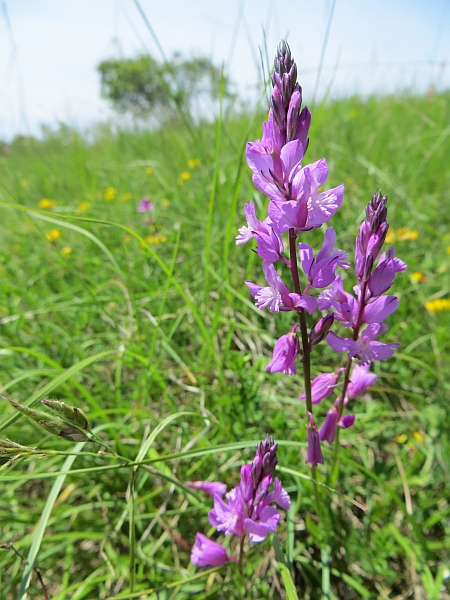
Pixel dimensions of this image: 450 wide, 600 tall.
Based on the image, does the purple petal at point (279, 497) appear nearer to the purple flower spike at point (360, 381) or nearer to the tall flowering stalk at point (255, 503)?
the tall flowering stalk at point (255, 503)

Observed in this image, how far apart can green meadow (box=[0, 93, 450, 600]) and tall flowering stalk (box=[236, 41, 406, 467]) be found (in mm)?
403

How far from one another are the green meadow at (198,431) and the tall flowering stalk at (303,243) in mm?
403

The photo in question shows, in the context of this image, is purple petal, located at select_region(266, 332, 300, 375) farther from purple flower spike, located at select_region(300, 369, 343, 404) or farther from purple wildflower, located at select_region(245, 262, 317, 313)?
purple flower spike, located at select_region(300, 369, 343, 404)

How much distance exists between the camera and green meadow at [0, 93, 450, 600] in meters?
1.40

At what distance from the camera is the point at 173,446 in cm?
191

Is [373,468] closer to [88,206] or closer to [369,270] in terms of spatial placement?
[369,270]

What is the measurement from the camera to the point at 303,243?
3.01ft

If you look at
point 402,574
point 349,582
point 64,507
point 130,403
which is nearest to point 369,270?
point 349,582

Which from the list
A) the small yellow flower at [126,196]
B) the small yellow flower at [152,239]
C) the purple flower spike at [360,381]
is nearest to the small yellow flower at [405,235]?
the small yellow flower at [152,239]

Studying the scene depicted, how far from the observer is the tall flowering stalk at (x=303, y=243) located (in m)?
0.86

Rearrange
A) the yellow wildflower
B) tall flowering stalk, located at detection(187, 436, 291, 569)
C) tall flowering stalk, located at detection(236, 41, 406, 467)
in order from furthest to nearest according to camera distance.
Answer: the yellow wildflower, tall flowering stalk, located at detection(187, 436, 291, 569), tall flowering stalk, located at detection(236, 41, 406, 467)

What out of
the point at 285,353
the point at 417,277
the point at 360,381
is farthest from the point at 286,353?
the point at 417,277

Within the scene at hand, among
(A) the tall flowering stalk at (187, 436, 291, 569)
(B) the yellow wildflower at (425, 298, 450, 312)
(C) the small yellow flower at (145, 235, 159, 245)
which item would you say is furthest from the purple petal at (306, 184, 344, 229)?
(C) the small yellow flower at (145, 235, 159, 245)

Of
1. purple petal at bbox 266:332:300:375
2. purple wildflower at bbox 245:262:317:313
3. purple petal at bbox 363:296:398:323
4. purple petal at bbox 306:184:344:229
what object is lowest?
purple petal at bbox 266:332:300:375
